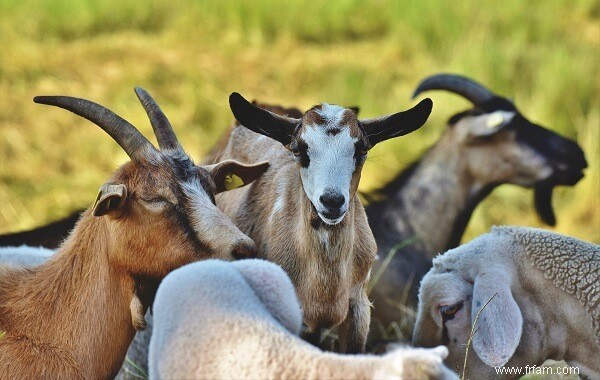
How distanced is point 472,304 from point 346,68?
27.6ft

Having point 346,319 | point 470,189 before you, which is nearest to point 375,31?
point 470,189

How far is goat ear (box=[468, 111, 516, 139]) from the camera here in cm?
893

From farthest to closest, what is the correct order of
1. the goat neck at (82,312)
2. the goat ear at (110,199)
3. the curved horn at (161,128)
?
the curved horn at (161,128) → the goat neck at (82,312) → the goat ear at (110,199)

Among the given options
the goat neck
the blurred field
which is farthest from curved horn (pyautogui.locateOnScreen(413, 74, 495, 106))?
the goat neck

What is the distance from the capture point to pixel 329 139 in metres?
5.63

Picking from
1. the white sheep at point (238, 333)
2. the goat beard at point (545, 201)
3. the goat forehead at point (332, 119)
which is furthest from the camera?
the goat beard at point (545, 201)

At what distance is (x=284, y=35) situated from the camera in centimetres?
1448

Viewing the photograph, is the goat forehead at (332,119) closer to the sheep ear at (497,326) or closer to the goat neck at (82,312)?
the sheep ear at (497,326)

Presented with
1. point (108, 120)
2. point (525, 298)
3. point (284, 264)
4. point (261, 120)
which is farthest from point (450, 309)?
point (108, 120)

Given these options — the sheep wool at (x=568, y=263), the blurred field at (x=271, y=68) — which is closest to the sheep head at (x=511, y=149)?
the blurred field at (x=271, y=68)

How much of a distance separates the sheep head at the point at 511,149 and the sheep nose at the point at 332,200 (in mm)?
3816

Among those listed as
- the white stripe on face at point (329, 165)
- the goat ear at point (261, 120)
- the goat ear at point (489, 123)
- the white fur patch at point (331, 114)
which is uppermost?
the goat ear at point (489, 123)

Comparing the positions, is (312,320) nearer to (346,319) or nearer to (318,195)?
(346,319)

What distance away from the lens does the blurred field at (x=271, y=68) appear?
443 inches
